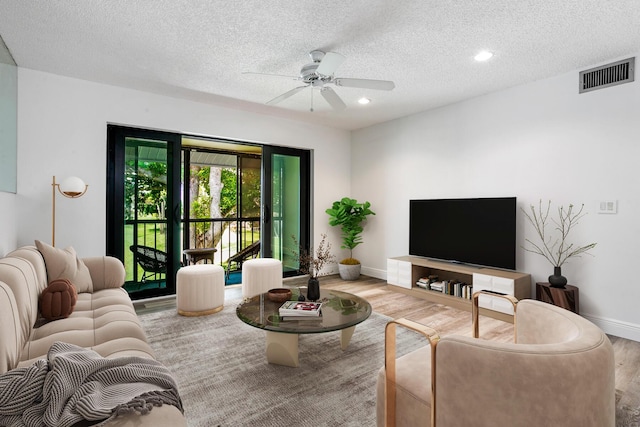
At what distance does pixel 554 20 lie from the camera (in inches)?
93.7

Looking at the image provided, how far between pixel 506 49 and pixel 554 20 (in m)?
0.46

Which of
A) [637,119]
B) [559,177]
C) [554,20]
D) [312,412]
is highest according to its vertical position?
[554,20]

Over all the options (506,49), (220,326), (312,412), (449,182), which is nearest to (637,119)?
(506,49)

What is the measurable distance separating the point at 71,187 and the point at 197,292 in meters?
1.61

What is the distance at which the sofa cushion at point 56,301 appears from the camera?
80.7 inches

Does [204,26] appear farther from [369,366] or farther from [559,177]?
[559,177]

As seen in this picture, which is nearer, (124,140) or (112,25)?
(112,25)

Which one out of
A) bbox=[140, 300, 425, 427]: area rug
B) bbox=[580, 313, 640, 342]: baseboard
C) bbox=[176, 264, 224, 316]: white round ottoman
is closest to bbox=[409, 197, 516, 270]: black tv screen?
bbox=[580, 313, 640, 342]: baseboard

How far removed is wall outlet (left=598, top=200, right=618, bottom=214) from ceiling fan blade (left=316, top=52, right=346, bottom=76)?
110 inches

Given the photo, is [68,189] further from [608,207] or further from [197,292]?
[608,207]

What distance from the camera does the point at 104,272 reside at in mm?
2930

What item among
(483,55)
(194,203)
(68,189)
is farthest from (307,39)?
(194,203)

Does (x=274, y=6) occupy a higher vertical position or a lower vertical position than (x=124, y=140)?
higher

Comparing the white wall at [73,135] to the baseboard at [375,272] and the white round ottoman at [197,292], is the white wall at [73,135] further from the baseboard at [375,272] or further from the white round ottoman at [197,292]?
the baseboard at [375,272]
